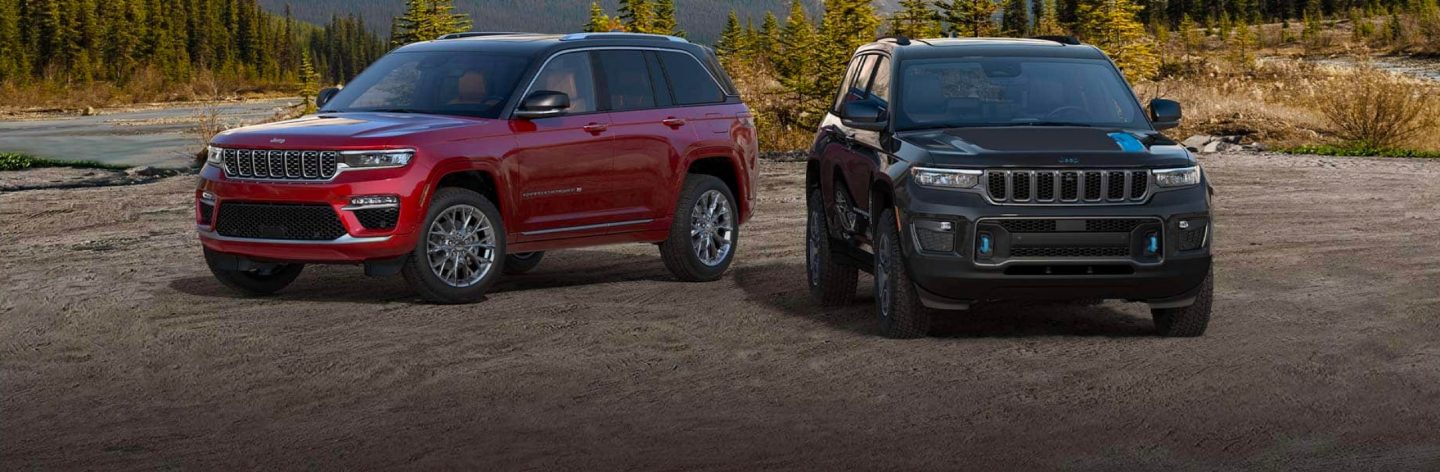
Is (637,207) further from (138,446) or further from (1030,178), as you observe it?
(138,446)

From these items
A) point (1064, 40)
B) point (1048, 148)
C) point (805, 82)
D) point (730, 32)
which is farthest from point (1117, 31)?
point (730, 32)

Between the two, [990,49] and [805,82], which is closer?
[990,49]

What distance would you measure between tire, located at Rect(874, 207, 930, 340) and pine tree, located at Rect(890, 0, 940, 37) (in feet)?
102

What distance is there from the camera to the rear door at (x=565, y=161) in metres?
12.5

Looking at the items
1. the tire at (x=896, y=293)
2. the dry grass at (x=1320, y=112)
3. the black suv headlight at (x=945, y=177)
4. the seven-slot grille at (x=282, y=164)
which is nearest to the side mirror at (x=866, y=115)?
the tire at (x=896, y=293)

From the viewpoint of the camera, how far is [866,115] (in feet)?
35.8

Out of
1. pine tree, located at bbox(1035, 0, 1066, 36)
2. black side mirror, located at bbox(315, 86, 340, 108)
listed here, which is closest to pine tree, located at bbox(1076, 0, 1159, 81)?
pine tree, located at bbox(1035, 0, 1066, 36)

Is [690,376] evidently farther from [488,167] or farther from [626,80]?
[626,80]

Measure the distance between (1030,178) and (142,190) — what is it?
1624 cm

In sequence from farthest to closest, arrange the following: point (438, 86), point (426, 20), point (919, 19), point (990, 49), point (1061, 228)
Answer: point (426, 20)
point (919, 19)
point (438, 86)
point (990, 49)
point (1061, 228)

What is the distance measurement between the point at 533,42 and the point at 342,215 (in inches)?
88.1

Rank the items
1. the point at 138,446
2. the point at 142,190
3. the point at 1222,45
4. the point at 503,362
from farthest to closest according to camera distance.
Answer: the point at 1222,45
the point at 142,190
the point at 503,362
the point at 138,446

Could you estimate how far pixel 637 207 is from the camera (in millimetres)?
13297

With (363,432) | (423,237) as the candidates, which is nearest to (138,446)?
(363,432)
